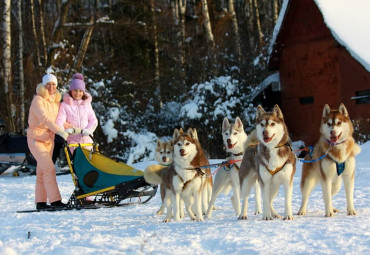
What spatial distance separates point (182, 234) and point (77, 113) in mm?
3575

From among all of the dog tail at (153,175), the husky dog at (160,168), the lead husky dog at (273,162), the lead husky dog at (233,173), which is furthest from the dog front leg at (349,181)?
the dog tail at (153,175)

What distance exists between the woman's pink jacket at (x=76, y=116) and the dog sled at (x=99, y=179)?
284mm

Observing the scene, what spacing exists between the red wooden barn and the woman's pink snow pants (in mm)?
10248

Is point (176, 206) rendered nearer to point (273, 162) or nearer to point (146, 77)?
point (273, 162)

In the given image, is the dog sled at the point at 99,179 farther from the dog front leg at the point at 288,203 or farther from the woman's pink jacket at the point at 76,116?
the dog front leg at the point at 288,203

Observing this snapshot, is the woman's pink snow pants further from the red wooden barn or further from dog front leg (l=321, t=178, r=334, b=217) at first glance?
the red wooden barn

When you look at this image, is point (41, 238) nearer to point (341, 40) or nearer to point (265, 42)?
point (341, 40)

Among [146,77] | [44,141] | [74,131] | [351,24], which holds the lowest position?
[44,141]

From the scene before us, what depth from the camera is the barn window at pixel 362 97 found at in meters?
15.9

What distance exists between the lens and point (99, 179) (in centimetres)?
721

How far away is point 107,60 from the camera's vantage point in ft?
73.7

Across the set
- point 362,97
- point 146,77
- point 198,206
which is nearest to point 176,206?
point 198,206

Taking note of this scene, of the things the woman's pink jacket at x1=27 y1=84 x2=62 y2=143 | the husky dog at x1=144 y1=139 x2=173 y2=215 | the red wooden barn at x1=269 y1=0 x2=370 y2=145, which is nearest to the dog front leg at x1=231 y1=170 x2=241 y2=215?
the husky dog at x1=144 y1=139 x2=173 y2=215

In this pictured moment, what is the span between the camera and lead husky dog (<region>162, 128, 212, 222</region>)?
19.2 feet
